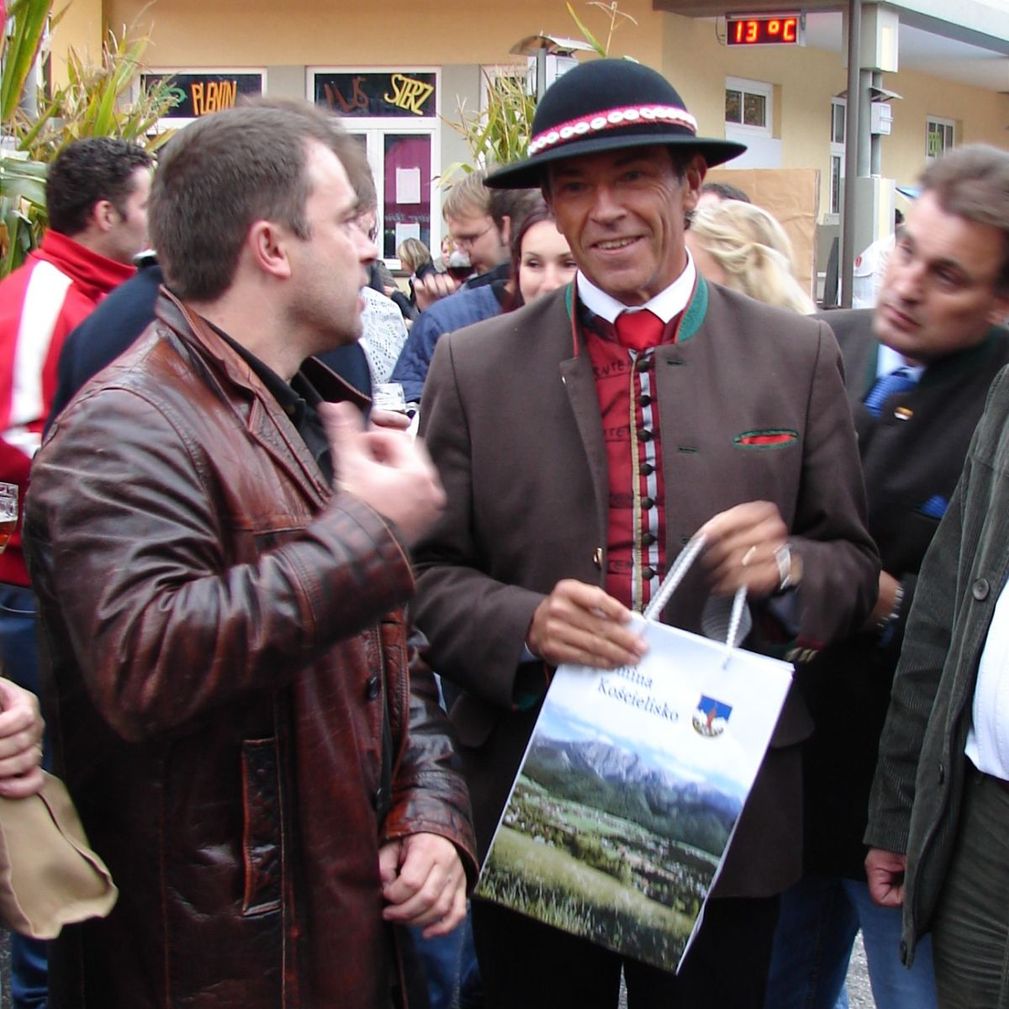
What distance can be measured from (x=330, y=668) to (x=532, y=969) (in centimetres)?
85

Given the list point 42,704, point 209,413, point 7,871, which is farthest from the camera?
point 42,704

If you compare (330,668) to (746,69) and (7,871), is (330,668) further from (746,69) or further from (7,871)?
(746,69)

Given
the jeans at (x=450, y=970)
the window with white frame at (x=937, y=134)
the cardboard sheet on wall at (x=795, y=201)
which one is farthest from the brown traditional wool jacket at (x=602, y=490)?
the window with white frame at (x=937, y=134)

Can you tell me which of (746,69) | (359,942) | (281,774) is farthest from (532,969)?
(746,69)

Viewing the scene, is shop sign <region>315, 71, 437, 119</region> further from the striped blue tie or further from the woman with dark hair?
the striped blue tie

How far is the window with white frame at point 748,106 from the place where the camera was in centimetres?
1579

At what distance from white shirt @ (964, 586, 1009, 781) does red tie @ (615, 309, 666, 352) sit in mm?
722

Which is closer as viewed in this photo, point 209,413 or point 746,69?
point 209,413

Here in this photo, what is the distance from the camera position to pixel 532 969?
244 cm

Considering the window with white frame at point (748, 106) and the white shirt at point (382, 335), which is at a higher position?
the window with white frame at point (748, 106)

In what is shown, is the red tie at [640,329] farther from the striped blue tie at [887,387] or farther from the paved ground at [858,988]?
the paved ground at [858,988]

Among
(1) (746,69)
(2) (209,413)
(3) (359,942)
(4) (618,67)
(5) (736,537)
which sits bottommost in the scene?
(3) (359,942)

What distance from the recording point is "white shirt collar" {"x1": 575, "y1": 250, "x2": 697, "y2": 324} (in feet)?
7.85

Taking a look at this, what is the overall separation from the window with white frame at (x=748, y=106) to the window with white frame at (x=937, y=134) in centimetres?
431
